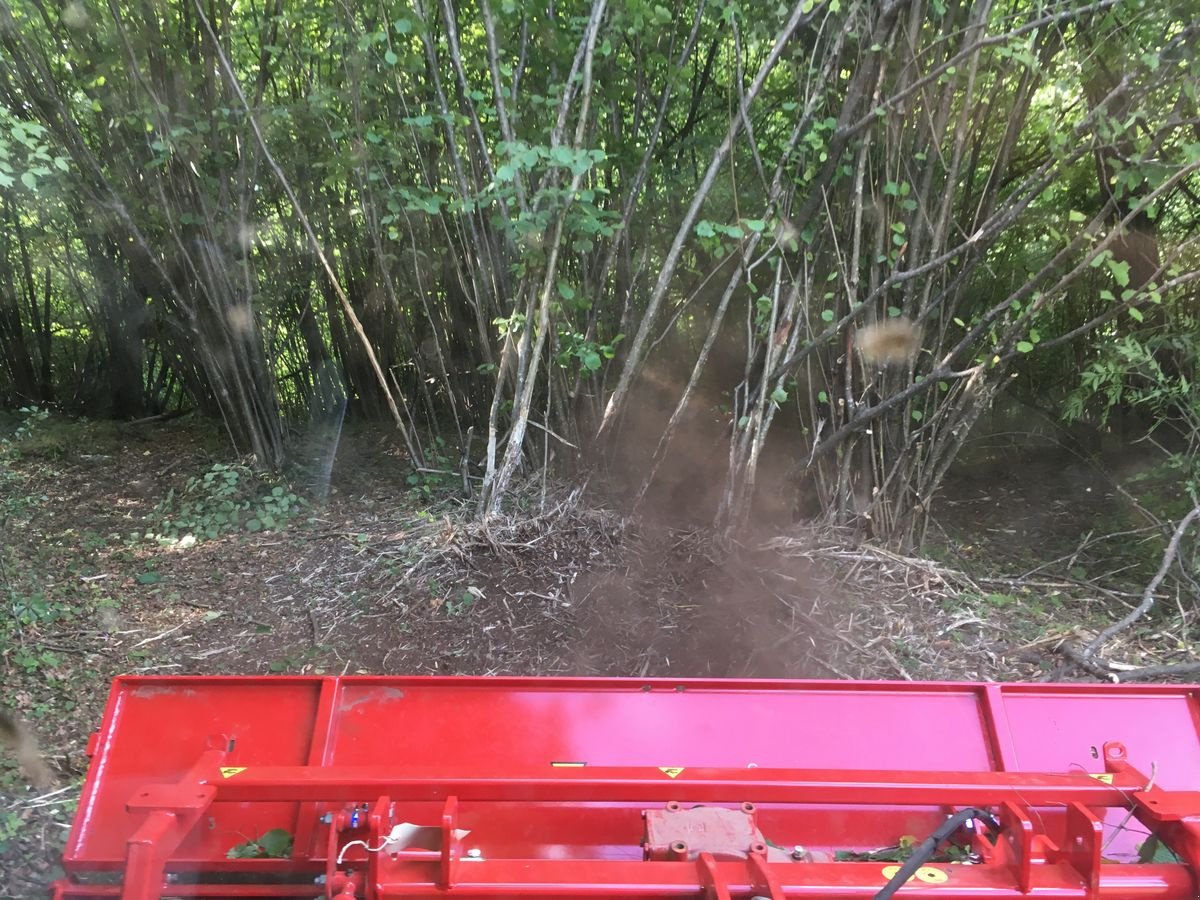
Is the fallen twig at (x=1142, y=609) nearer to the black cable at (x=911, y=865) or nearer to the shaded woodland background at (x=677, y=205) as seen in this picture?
the shaded woodland background at (x=677, y=205)

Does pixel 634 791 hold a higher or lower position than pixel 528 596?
higher

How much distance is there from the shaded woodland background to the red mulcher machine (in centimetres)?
214

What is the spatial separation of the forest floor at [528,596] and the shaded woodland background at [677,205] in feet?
1.30

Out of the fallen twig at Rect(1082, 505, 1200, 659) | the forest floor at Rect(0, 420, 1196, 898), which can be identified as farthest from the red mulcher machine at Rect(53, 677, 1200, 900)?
the fallen twig at Rect(1082, 505, 1200, 659)

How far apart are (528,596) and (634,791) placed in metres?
2.15

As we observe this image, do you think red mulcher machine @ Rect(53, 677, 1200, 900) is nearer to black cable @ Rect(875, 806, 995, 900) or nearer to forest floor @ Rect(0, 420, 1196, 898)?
black cable @ Rect(875, 806, 995, 900)

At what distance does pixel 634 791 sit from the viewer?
5.87 ft

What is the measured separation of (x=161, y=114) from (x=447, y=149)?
1.54 metres

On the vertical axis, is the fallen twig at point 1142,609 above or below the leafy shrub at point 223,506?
above

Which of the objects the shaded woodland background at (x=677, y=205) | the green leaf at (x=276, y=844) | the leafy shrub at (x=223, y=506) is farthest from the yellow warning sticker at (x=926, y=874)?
the leafy shrub at (x=223, y=506)

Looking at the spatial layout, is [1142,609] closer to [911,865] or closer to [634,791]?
[911,865]

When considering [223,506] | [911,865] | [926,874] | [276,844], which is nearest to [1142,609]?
[926,874]

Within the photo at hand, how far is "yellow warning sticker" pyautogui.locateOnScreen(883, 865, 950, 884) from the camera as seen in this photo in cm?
168

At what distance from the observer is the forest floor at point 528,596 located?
3.53m
